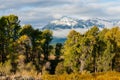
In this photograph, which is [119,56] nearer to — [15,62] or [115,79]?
[15,62]

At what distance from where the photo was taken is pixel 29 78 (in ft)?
76.3

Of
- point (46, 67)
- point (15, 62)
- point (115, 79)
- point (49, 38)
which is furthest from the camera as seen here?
point (49, 38)

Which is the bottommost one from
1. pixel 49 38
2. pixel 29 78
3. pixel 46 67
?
pixel 46 67

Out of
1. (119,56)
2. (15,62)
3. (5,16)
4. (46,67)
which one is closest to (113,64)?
(119,56)

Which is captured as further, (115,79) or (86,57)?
(86,57)

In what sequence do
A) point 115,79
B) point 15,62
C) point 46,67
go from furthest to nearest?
point 46,67, point 15,62, point 115,79

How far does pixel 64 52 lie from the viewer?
103938 millimetres

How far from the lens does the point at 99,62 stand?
98.0m

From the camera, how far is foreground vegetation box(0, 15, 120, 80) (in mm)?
96312

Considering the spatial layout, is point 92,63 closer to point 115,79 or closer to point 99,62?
point 99,62

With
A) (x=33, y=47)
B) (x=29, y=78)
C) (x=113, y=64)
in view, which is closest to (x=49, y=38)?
(x=33, y=47)

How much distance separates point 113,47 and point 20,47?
27.0 m

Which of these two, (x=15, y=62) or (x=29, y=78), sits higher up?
(x=29, y=78)

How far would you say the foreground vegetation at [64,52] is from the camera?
9631 centimetres
